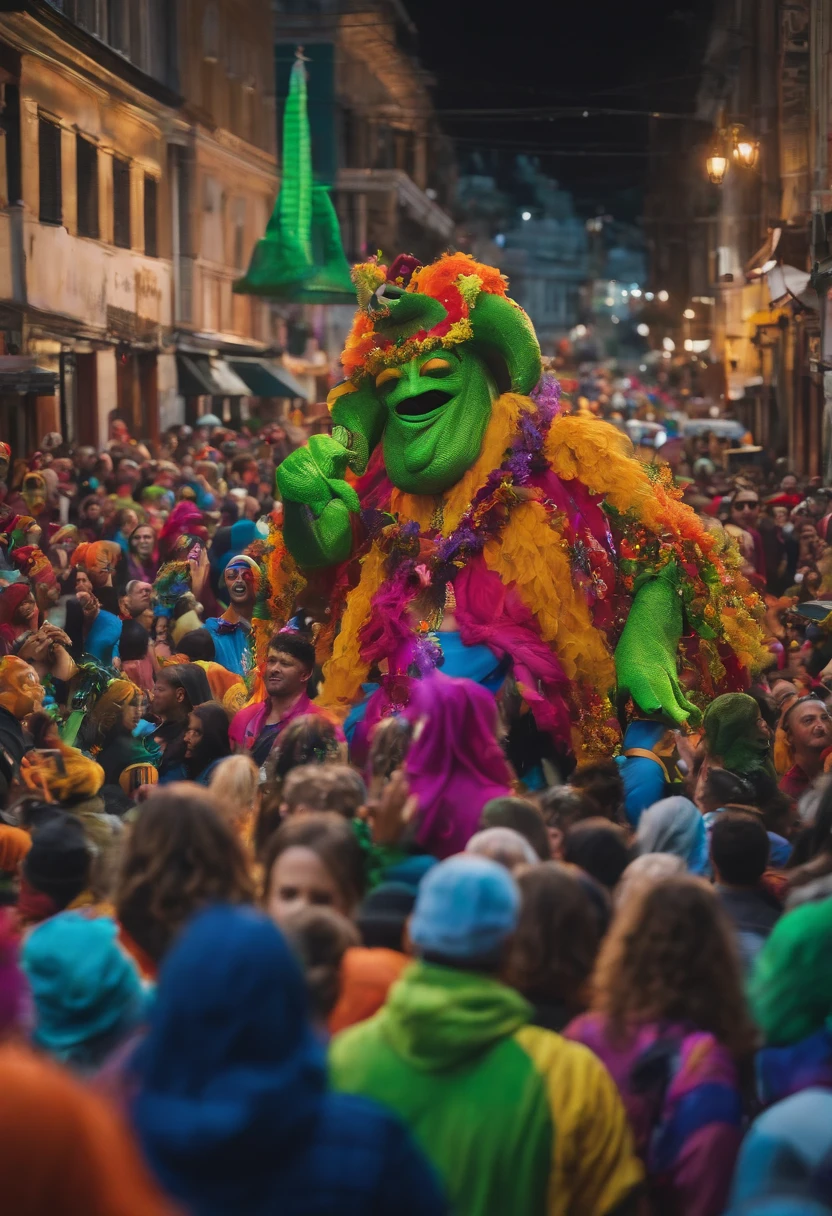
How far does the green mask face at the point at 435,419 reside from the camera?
8.59 meters

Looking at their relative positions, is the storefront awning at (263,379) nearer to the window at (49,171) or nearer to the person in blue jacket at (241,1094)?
the window at (49,171)

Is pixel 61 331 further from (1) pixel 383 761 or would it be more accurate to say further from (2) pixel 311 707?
(1) pixel 383 761

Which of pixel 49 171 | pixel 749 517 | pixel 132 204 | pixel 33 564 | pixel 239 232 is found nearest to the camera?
pixel 33 564

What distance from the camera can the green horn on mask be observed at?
8766 mm

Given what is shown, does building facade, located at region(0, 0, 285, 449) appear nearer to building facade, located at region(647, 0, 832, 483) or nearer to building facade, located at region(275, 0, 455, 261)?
building facade, located at region(275, 0, 455, 261)

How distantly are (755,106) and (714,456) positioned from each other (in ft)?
25.0

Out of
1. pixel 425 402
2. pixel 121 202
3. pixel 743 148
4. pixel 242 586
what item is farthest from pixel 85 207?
pixel 425 402

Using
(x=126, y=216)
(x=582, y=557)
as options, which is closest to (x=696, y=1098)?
(x=582, y=557)

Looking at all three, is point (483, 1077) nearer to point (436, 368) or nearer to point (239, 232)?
point (436, 368)

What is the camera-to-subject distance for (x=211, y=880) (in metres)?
4.63

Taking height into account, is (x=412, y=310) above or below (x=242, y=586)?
above

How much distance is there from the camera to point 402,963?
4.37m

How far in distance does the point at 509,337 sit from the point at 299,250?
23694mm

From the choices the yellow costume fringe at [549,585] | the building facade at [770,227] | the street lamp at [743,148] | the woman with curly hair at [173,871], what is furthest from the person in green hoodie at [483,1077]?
the street lamp at [743,148]
